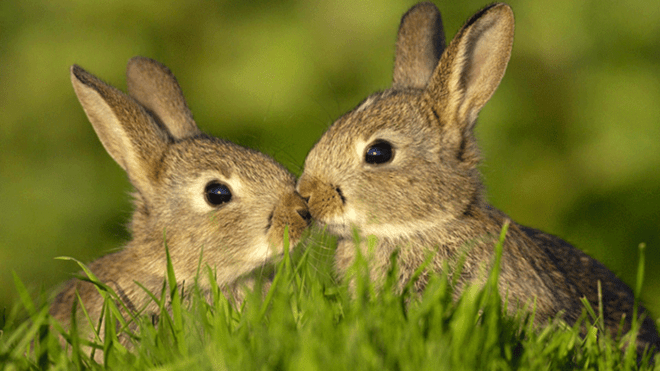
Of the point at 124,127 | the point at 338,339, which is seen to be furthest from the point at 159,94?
the point at 338,339

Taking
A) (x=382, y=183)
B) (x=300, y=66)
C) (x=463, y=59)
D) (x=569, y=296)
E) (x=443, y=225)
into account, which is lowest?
(x=569, y=296)

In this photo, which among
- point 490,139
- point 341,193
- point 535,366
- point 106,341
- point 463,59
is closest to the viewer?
point 535,366

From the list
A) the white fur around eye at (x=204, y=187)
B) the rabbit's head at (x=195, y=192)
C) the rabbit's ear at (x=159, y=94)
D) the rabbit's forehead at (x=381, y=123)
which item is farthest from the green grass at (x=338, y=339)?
the rabbit's ear at (x=159, y=94)

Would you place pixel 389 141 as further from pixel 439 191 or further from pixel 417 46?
pixel 417 46

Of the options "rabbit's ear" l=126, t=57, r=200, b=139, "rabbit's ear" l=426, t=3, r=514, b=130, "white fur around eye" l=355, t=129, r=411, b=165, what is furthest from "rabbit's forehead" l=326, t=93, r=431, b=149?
"rabbit's ear" l=126, t=57, r=200, b=139

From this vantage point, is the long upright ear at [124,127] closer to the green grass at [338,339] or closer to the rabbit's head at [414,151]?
the rabbit's head at [414,151]

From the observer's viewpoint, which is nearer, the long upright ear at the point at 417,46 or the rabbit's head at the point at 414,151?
the rabbit's head at the point at 414,151

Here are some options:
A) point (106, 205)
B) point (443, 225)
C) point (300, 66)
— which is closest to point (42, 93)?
point (106, 205)

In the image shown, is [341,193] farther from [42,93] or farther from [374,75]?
[42,93]
